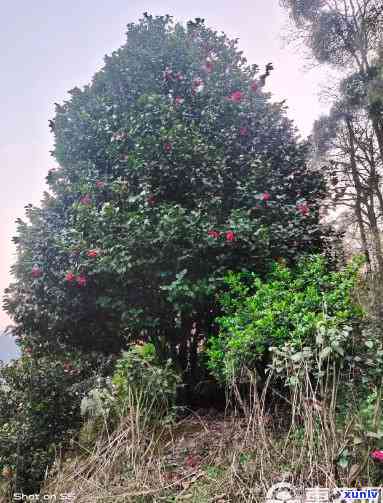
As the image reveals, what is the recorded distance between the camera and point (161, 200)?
4973 mm

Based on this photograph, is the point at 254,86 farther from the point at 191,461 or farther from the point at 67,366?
the point at 191,461

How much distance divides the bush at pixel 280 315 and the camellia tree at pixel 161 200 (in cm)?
33

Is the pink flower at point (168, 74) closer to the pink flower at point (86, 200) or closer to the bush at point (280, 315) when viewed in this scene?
the pink flower at point (86, 200)

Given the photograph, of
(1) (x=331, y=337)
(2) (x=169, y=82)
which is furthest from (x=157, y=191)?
(1) (x=331, y=337)

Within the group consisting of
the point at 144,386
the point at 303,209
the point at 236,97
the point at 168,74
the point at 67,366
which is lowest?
the point at 144,386

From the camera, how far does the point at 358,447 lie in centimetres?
272

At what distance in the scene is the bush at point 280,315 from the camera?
11.5ft

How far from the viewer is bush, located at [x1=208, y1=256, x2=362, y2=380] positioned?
352 cm

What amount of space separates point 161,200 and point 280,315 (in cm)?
204

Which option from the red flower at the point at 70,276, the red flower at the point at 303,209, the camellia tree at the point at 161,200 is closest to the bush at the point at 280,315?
the camellia tree at the point at 161,200

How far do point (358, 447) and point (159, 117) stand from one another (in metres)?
4.07

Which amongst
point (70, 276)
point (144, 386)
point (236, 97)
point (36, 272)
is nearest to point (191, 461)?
point (144, 386)

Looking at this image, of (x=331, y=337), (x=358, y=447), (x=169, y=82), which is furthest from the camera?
(x=169, y=82)

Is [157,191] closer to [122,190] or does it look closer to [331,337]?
[122,190]
